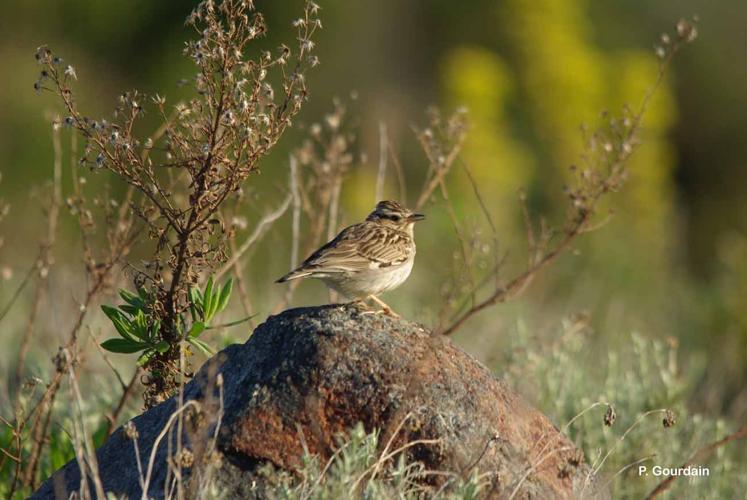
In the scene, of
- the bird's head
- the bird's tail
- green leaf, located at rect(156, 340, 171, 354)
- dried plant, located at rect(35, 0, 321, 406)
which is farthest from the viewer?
the bird's head

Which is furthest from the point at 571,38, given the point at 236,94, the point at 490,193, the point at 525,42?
the point at 236,94

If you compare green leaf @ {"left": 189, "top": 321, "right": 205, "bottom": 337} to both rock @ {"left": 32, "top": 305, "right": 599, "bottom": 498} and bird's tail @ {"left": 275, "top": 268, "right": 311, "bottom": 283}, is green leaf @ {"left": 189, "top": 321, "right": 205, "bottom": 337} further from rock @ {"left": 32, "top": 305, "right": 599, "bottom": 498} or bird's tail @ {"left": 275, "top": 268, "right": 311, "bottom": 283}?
bird's tail @ {"left": 275, "top": 268, "right": 311, "bottom": 283}

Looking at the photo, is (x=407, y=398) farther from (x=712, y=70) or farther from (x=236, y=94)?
(x=712, y=70)

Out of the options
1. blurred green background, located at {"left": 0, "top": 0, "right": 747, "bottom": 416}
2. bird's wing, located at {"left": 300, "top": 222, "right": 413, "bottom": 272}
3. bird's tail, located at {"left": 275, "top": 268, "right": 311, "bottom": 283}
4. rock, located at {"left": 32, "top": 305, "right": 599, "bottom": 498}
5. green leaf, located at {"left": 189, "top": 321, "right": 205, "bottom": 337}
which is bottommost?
rock, located at {"left": 32, "top": 305, "right": 599, "bottom": 498}

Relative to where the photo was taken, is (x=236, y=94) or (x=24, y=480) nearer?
(x=236, y=94)

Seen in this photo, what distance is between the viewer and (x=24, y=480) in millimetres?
6133

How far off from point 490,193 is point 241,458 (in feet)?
34.1

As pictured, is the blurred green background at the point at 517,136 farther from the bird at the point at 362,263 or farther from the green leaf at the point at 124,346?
the green leaf at the point at 124,346

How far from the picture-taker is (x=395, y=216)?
717 cm

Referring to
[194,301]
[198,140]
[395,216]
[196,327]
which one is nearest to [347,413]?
[196,327]

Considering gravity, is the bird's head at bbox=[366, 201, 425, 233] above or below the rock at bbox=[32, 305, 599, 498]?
above

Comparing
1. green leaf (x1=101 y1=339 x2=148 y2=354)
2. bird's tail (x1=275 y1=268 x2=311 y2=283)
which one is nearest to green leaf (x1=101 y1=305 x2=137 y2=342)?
green leaf (x1=101 y1=339 x2=148 y2=354)

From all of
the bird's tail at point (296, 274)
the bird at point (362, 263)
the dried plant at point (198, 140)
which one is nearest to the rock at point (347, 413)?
the dried plant at point (198, 140)

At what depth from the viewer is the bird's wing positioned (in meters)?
6.11
